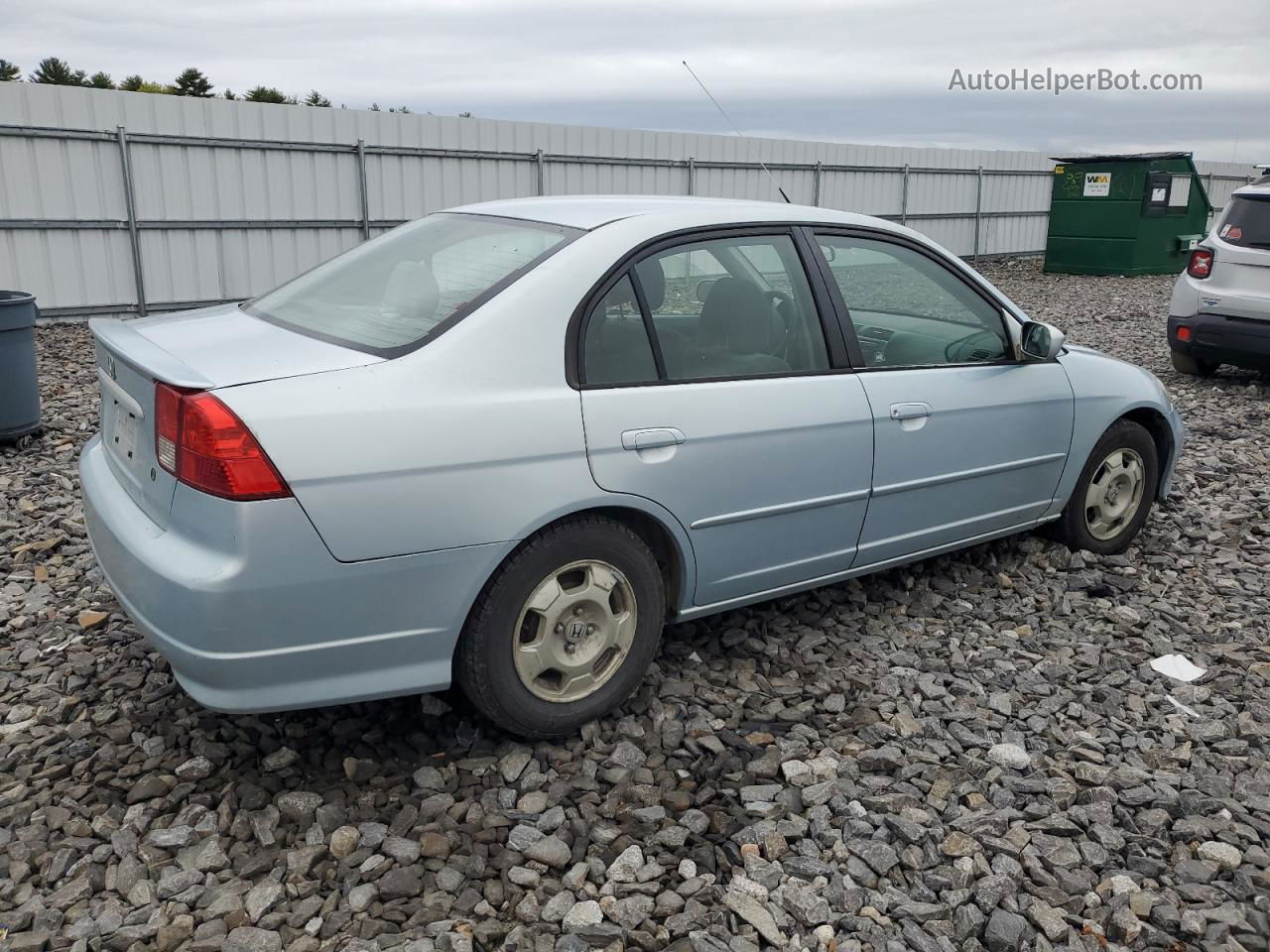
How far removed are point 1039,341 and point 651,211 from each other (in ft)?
5.67

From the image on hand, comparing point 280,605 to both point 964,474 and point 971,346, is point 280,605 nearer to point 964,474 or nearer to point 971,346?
point 964,474

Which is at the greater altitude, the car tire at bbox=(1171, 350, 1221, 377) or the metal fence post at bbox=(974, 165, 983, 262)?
A: the metal fence post at bbox=(974, 165, 983, 262)

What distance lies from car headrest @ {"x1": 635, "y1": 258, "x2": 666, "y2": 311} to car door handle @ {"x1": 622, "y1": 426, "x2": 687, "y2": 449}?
16.3 inches

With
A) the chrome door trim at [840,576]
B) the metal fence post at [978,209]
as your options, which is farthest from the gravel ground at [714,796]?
the metal fence post at [978,209]

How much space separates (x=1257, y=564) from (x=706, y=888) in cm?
366

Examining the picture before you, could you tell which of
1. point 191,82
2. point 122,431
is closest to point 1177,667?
point 122,431

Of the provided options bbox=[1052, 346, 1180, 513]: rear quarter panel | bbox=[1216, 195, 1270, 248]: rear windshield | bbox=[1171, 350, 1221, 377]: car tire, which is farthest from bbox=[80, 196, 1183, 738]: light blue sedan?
bbox=[1171, 350, 1221, 377]: car tire

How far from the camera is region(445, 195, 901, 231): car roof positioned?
350 cm

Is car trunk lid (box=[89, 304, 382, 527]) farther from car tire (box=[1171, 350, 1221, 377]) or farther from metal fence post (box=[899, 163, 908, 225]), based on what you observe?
metal fence post (box=[899, 163, 908, 225])

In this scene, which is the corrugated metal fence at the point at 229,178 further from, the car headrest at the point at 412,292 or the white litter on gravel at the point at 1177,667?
the white litter on gravel at the point at 1177,667

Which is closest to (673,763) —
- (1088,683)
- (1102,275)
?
(1088,683)

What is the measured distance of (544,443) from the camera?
2.98 meters

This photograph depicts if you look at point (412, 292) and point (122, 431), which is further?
point (412, 292)

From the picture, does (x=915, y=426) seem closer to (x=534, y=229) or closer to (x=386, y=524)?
(x=534, y=229)
